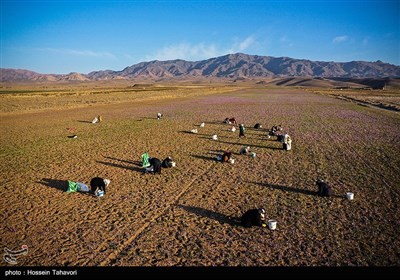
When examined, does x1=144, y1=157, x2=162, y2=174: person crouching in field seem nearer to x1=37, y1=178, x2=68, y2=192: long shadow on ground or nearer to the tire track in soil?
the tire track in soil

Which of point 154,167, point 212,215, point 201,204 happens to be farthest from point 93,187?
point 212,215

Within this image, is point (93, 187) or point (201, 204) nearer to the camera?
point (201, 204)

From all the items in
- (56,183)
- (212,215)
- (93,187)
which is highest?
(93,187)

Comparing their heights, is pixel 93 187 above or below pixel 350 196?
above

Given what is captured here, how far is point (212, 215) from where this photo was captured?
963 cm

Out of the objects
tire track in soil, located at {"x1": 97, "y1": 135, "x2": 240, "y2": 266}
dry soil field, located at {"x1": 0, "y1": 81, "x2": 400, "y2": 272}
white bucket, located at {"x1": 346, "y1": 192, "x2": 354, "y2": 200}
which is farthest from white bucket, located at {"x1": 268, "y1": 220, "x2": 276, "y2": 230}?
white bucket, located at {"x1": 346, "y1": 192, "x2": 354, "y2": 200}

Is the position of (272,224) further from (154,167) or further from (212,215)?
(154,167)

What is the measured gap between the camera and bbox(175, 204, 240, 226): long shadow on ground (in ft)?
30.2

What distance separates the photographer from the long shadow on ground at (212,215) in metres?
9.22

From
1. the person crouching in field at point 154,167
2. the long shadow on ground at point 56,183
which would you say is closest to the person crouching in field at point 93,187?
the long shadow on ground at point 56,183

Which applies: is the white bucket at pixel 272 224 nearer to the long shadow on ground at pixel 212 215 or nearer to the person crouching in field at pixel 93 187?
the long shadow on ground at pixel 212 215

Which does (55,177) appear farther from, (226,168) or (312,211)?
(312,211)

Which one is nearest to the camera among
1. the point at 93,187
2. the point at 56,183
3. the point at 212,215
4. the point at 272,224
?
the point at 272,224

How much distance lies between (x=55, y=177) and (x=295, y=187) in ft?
38.9
